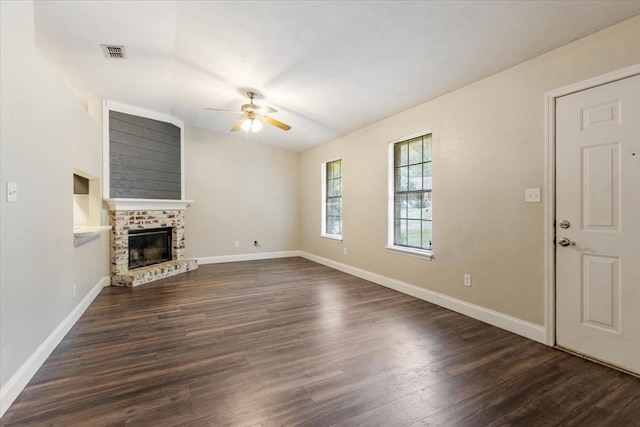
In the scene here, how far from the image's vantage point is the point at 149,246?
18.0ft

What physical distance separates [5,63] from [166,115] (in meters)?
3.93

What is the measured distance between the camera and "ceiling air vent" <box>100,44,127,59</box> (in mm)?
3221

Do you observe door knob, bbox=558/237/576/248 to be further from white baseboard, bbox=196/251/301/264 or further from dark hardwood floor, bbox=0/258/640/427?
white baseboard, bbox=196/251/301/264

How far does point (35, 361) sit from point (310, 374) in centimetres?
200

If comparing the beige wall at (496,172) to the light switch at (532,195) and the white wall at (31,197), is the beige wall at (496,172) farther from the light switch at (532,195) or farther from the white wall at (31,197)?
the white wall at (31,197)

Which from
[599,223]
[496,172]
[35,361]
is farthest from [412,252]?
[35,361]

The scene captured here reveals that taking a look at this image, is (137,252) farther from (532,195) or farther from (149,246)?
(532,195)

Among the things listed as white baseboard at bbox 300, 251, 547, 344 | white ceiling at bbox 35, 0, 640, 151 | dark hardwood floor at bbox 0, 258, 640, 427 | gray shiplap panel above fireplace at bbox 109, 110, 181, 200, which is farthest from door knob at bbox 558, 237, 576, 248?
gray shiplap panel above fireplace at bbox 109, 110, 181, 200

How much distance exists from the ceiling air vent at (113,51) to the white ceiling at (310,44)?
0.10m

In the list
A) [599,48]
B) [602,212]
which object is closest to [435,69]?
[599,48]

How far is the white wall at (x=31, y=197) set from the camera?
1812 millimetres

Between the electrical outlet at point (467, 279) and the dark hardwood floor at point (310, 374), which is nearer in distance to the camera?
the dark hardwood floor at point (310, 374)

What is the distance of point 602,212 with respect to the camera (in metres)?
2.28

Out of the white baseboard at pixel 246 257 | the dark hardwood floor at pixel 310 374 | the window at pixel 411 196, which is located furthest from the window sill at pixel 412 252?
the white baseboard at pixel 246 257
